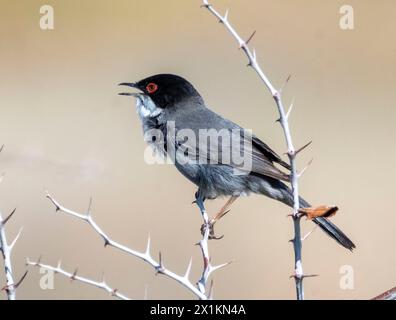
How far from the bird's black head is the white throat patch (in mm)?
28

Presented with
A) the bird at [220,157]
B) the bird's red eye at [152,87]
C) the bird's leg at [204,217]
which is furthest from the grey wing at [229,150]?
the bird's red eye at [152,87]

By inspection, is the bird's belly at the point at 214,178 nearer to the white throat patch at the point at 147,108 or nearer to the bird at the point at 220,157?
the bird at the point at 220,157

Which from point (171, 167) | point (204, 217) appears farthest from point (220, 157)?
point (171, 167)

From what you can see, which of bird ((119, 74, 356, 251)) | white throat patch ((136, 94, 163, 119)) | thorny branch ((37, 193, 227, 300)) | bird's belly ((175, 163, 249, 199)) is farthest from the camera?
white throat patch ((136, 94, 163, 119))

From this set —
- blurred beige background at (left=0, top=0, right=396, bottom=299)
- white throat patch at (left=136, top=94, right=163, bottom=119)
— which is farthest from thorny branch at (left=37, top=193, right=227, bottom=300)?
white throat patch at (left=136, top=94, right=163, bottom=119)

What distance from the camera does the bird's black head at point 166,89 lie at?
6.01m

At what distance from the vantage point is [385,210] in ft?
26.5

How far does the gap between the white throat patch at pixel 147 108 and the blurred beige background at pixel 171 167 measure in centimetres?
57

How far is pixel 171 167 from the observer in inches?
359

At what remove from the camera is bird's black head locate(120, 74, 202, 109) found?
6.01m

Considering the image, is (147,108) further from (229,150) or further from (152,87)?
(229,150)

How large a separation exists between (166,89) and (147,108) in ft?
0.70

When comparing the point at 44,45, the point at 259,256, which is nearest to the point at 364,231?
the point at 259,256

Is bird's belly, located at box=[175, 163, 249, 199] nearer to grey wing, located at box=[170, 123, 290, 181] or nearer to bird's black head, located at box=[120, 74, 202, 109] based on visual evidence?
grey wing, located at box=[170, 123, 290, 181]
